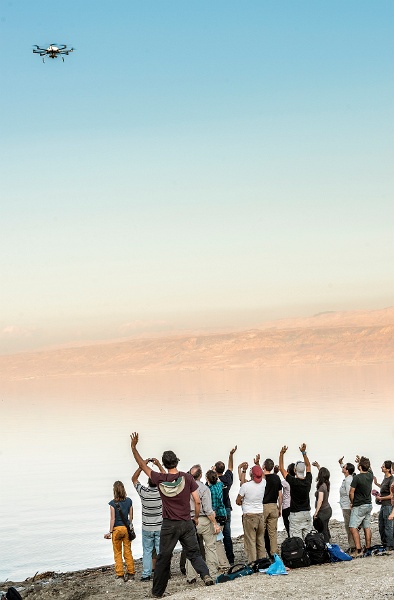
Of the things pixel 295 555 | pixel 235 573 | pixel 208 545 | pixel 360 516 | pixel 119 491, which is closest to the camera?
pixel 235 573

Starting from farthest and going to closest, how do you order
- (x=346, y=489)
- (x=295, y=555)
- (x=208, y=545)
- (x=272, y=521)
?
(x=346, y=489)
(x=272, y=521)
(x=208, y=545)
(x=295, y=555)

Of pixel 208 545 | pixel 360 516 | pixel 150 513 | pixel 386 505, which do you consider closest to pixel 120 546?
pixel 150 513

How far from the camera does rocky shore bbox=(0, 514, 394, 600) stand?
10.3 m

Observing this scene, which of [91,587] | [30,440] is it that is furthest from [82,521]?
[30,440]

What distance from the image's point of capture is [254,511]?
12453 mm

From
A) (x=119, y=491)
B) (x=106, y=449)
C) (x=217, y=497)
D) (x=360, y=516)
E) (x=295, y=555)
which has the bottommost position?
(x=295, y=555)

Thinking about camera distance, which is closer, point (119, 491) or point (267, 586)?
point (267, 586)

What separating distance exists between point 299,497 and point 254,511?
26.6 inches

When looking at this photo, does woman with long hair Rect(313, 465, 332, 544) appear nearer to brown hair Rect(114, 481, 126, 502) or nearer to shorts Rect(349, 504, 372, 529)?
shorts Rect(349, 504, 372, 529)

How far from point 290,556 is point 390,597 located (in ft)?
7.03

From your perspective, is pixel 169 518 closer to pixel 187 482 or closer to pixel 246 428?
pixel 187 482

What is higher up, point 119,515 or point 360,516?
point 119,515

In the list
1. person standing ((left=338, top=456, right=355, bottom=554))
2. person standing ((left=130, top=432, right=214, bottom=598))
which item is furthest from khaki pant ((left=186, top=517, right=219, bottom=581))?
person standing ((left=338, top=456, right=355, bottom=554))

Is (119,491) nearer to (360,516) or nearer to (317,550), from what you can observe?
(317,550)
